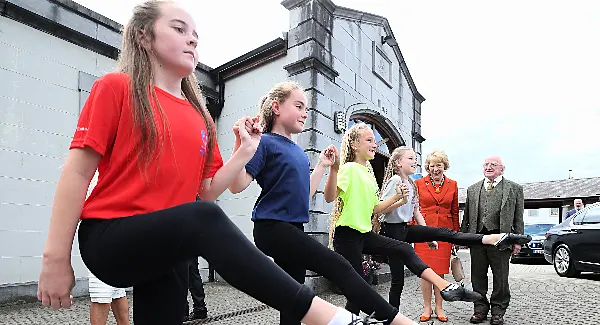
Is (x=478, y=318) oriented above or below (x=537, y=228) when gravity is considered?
below

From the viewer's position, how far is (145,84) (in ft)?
5.11

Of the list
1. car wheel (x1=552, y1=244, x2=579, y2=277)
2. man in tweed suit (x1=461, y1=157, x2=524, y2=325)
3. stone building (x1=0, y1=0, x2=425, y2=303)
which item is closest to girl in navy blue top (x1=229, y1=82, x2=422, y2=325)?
man in tweed suit (x1=461, y1=157, x2=524, y2=325)

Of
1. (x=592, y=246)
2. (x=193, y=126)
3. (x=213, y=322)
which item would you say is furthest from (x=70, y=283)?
(x=592, y=246)

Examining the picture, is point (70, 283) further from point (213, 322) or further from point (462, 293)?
point (213, 322)

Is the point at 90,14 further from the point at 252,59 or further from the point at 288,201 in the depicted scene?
the point at 288,201

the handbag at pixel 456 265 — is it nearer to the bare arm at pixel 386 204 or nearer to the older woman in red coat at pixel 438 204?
the older woman in red coat at pixel 438 204

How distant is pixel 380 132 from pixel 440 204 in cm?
513

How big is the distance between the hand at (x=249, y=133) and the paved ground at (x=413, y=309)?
3.53 m

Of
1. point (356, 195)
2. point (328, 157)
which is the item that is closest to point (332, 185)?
point (356, 195)

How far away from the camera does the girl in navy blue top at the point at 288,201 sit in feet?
7.94

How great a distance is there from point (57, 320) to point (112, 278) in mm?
4295

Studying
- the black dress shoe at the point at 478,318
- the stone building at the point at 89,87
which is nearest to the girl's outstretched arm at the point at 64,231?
the black dress shoe at the point at 478,318

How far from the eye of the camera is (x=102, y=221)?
1396 mm

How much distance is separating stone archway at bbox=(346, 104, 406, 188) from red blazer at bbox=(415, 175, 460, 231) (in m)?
3.67
